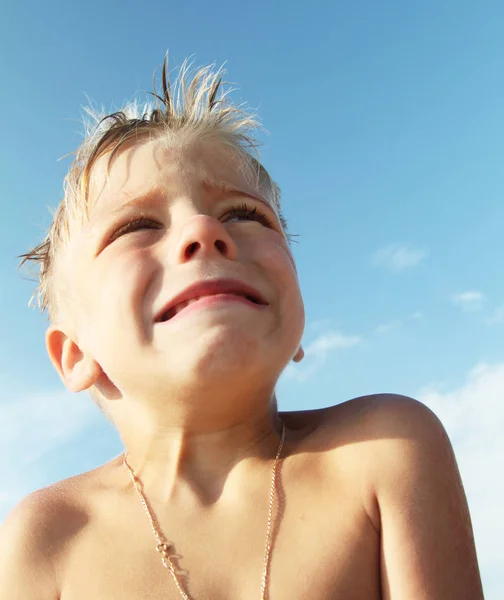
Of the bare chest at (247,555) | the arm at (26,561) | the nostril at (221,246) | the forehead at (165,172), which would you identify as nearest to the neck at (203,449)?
the bare chest at (247,555)

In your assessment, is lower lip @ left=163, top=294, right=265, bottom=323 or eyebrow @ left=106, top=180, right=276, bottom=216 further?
eyebrow @ left=106, top=180, right=276, bottom=216

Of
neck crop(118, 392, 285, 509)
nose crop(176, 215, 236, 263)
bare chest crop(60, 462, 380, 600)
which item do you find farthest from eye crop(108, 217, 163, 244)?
bare chest crop(60, 462, 380, 600)

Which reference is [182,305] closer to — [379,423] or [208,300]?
[208,300]

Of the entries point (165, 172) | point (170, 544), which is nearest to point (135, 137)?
point (165, 172)

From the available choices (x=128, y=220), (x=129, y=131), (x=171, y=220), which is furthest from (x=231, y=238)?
(x=129, y=131)

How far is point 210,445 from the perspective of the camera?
1.98m

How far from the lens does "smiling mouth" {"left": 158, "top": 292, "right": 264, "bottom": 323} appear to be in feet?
5.88

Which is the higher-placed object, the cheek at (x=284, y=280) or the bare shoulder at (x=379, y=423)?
the cheek at (x=284, y=280)

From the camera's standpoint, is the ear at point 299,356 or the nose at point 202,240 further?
the ear at point 299,356

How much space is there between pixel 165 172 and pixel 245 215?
311 mm

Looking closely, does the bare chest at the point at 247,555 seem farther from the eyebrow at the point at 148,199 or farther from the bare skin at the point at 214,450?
the eyebrow at the point at 148,199

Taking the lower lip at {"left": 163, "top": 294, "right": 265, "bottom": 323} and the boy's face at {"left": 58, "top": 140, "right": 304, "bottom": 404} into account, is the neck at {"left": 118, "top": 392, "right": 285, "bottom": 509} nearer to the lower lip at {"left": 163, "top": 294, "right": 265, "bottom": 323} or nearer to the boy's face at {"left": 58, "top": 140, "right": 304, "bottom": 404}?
the boy's face at {"left": 58, "top": 140, "right": 304, "bottom": 404}

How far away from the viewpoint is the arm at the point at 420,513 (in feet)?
4.93

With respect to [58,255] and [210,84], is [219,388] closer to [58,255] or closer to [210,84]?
[58,255]
